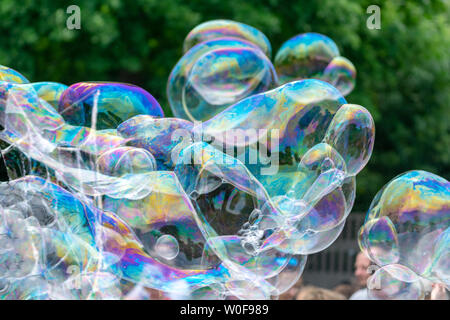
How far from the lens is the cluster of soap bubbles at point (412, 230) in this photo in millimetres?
3152

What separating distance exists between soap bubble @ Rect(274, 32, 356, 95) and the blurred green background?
2139mm

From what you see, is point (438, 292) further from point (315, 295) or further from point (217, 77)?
point (217, 77)

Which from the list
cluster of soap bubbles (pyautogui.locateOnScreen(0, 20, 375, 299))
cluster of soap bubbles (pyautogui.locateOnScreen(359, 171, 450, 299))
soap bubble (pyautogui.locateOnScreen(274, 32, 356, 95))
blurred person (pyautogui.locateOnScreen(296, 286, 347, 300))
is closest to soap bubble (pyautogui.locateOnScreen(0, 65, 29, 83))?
cluster of soap bubbles (pyautogui.locateOnScreen(0, 20, 375, 299))

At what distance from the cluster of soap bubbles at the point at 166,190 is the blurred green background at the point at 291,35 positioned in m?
3.14

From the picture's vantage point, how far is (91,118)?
334 centimetres

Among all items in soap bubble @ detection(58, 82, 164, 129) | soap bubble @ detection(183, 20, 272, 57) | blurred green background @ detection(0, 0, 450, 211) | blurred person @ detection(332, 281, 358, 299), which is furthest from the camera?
blurred green background @ detection(0, 0, 450, 211)

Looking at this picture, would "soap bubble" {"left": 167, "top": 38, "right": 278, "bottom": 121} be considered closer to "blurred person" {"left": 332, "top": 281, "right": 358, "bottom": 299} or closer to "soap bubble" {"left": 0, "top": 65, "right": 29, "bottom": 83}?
"soap bubble" {"left": 0, "top": 65, "right": 29, "bottom": 83}

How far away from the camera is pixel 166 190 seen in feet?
10.2

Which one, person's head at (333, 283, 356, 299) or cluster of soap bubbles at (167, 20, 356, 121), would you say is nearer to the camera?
cluster of soap bubbles at (167, 20, 356, 121)

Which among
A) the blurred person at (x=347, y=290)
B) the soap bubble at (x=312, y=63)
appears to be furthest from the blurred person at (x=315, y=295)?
the soap bubble at (x=312, y=63)

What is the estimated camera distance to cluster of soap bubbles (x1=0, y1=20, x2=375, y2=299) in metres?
3.08

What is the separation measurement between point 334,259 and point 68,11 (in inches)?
178

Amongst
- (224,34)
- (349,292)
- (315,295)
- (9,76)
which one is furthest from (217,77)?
(349,292)
